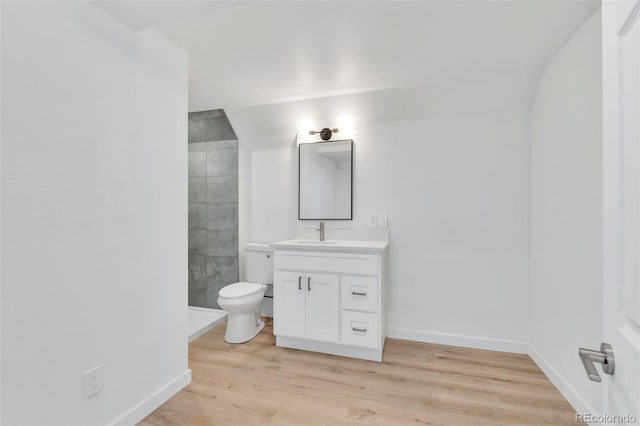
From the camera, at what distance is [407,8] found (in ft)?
5.35

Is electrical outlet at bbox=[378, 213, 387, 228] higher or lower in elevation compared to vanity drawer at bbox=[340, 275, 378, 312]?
higher

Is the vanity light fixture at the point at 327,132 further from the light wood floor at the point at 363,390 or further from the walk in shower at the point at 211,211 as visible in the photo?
the light wood floor at the point at 363,390

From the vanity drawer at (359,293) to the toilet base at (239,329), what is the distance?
930mm

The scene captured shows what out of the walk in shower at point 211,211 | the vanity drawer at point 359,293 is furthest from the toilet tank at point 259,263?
the vanity drawer at point 359,293

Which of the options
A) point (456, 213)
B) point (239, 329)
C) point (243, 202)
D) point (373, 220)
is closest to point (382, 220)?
point (373, 220)

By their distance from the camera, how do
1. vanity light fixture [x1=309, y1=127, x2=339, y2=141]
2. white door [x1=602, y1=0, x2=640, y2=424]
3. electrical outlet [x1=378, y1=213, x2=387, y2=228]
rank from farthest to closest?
vanity light fixture [x1=309, y1=127, x2=339, y2=141] → electrical outlet [x1=378, y1=213, x2=387, y2=228] → white door [x1=602, y1=0, x2=640, y2=424]

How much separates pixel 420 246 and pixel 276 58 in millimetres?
1933

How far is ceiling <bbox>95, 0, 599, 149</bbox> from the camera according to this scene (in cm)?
161

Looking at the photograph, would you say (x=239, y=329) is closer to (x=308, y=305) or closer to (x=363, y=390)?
(x=308, y=305)

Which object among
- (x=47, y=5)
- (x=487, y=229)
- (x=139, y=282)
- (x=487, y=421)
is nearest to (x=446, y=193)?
(x=487, y=229)

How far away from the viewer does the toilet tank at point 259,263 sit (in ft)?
9.39

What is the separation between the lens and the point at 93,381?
133 cm

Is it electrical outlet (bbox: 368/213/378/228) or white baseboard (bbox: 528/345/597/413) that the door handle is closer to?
white baseboard (bbox: 528/345/597/413)

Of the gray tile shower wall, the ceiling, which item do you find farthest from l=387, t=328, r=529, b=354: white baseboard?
the ceiling
